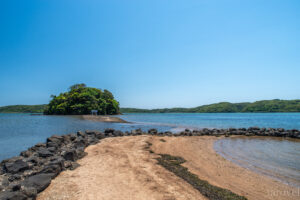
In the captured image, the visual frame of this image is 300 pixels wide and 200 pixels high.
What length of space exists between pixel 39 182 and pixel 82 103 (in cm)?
7440

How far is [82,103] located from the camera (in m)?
74.1

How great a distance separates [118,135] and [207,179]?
12.5 meters

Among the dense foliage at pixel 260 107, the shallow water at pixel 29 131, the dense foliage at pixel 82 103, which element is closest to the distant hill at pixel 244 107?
the dense foliage at pixel 260 107

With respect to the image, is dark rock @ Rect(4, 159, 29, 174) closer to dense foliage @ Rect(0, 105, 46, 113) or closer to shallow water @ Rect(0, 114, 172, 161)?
shallow water @ Rect(0, 114, 172, 161)

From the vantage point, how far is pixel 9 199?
164 inches

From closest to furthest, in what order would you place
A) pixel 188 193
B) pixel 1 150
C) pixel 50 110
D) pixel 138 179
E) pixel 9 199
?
pixel 9 199 < pixel 188 193 < pixel 138 179 < pixel 1 150 < pixel 50 110

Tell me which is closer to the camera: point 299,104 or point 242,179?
point 242,179

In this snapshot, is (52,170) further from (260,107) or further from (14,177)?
(260,107)

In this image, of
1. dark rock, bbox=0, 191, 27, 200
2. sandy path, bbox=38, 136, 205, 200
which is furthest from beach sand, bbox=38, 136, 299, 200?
dark rock, bbox=0, 191, 27, 200

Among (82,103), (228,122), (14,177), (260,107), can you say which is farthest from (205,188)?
(260,107)

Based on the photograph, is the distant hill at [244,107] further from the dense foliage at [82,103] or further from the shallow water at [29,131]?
the shallow water at [29,131]

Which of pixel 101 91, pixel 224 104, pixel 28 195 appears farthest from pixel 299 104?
pixel 28 195

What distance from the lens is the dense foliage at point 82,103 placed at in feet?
239

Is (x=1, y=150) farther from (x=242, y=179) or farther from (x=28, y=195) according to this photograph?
(x=242, y=179)
